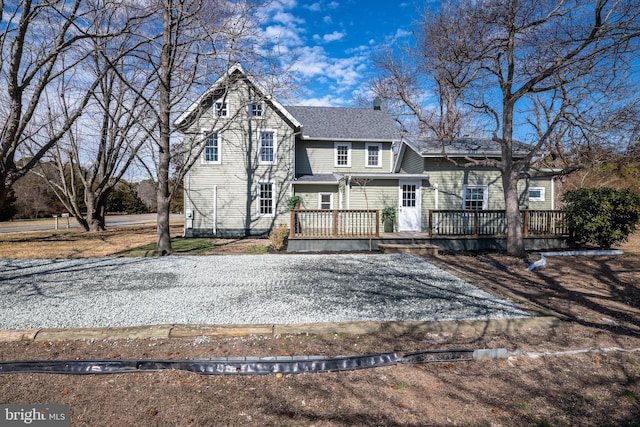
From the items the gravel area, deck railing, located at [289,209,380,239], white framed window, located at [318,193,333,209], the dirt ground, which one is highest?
white framed window, located at [318,193,333,209]

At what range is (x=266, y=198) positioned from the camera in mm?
16078

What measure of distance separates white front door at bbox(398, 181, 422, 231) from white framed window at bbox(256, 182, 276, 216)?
6.08 m

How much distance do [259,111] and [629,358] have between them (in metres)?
15.5

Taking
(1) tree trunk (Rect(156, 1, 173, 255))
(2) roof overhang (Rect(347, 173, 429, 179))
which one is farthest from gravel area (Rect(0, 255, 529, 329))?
(2) roof overhang (Rect(347, 173, 429, 179))

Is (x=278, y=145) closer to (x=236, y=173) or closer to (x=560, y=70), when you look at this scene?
(x=236, y=173)

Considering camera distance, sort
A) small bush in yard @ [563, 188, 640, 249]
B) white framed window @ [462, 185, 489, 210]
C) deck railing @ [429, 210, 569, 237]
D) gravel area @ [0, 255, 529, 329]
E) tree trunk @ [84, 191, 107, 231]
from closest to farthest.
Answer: gravel area @ [0, 255, 529, 329], small bush in yard @ [563, 188, 640, 249], deck railing @ [429, 210, 569, 237], white framed window @ [462, 185, 489, 210], tree trunk @ [84, 191, 107, 231]

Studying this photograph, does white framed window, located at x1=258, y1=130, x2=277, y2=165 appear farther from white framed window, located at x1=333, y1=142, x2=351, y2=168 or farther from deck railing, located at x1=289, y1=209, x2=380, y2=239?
deck railing, located at x1=289, y1=209, x2=380, y2=239

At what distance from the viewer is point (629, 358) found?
350 cm

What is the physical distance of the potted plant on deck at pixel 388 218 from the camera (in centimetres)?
1420

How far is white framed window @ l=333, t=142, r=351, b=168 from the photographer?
1780 cm

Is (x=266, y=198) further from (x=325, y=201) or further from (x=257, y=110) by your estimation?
(x=257, y=110)

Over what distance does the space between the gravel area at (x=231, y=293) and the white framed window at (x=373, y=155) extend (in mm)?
9589

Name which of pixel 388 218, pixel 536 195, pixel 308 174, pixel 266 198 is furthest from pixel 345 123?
pixel 536 195

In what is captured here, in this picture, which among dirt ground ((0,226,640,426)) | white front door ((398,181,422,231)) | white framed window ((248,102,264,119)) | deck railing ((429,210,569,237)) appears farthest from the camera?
white framed window ((248,102,264,119))
